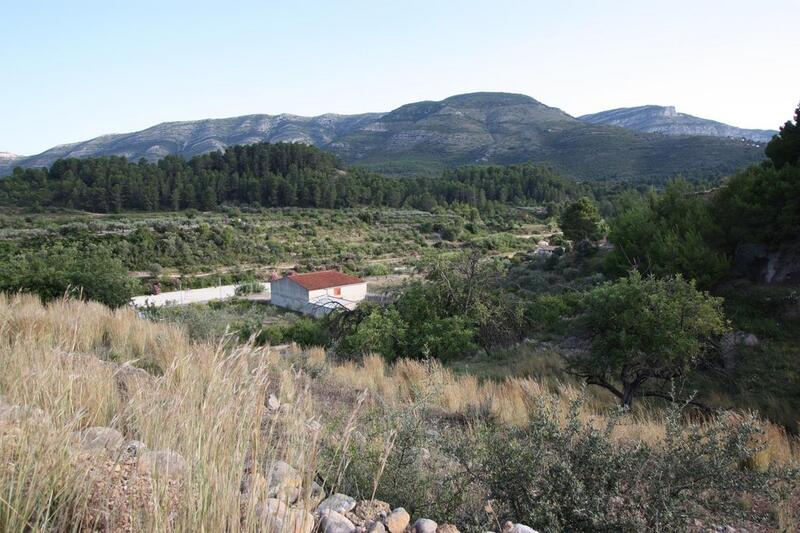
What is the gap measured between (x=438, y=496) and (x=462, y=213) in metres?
75.5

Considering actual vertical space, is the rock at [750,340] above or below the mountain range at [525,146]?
below

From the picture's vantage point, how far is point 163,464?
2.12 m

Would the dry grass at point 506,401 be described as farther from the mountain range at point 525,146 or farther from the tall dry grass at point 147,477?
the mountain range at point 525,146

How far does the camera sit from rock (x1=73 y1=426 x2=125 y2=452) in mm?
2186

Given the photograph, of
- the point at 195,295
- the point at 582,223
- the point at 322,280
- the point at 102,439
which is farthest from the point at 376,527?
the point at 195,295

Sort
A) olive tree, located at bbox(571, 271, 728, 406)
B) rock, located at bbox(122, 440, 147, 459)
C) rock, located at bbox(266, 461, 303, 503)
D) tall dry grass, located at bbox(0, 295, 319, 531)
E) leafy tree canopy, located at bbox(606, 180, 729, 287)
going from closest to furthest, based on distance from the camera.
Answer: tall dry grass, located at bbox(0, 295, 319, 531) → rock, located at bbox(122, 440, 147, 459) → rock, located at bbox(266, 461, 303, 503) → olive tree, located at bbox(571, 271, 728, 406) → leafy tree canopy, located at bbox(606, 180, 729, 287)

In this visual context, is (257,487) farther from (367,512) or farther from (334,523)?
(367,512)

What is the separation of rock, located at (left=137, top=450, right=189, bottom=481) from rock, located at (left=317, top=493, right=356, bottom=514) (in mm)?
745

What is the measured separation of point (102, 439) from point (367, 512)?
1.32 meters

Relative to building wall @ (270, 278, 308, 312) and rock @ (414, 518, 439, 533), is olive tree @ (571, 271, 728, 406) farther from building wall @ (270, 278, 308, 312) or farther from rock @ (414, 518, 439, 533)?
building wall @ (270, 278, 308, 312)

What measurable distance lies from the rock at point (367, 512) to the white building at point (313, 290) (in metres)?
28.6

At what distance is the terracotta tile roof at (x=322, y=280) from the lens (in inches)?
1287

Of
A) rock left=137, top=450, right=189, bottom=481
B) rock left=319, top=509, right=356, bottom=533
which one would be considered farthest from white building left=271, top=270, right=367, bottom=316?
rock left=137, top=450, right=189, bottom=481

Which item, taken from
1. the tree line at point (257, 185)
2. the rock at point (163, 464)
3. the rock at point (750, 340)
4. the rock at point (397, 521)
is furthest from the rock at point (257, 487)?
the tree line at point (257, 185)
